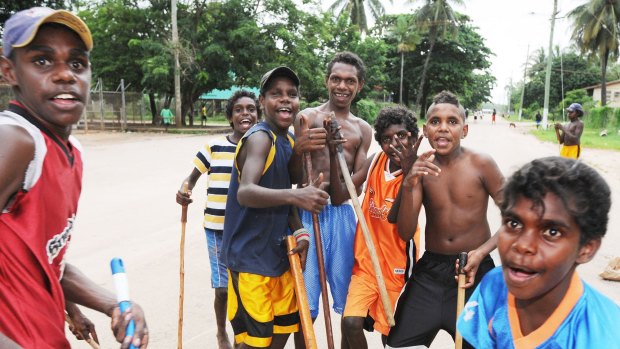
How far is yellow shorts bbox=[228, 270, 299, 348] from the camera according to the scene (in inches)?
101

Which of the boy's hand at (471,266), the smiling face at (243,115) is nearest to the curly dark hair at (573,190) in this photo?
the boy's hand at (471,266)

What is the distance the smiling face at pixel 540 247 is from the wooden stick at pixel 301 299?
108 cm

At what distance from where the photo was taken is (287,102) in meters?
2.66

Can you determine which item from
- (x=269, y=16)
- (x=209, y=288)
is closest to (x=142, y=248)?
(x=209, y=288)

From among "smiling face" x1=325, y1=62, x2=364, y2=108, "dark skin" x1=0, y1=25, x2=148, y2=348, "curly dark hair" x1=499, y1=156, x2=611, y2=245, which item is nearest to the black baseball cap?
"smiling face" x1=325, y1=62, x2=364, y2=108

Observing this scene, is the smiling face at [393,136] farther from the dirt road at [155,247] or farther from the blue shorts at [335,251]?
the dirt road at [155,247]

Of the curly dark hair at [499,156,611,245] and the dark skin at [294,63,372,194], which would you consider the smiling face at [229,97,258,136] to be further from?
the curly dark hair at [499,156,611,245]

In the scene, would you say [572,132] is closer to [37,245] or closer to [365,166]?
[365,166]

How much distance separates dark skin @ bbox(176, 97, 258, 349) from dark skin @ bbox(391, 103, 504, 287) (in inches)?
58.3

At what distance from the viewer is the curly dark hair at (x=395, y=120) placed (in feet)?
10.2

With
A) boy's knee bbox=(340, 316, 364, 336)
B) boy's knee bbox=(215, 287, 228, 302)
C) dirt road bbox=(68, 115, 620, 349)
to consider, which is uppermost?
boy's knee bbox=(340, 316, 364, 336)

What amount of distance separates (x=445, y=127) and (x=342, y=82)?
0.98m

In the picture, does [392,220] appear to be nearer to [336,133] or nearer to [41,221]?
[336,133]

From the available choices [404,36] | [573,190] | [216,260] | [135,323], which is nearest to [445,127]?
[573,190]
